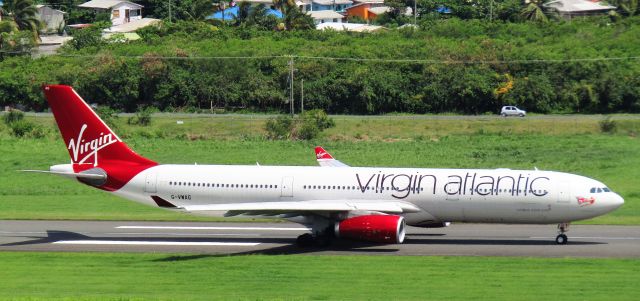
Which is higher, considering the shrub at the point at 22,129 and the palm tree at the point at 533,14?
the palm tree at the point at 533,14

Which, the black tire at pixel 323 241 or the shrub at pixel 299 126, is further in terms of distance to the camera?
the shrub at pixel 299 126

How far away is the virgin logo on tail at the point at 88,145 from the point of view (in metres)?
46.3

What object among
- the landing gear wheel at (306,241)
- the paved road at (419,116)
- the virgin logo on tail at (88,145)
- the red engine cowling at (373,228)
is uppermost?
the virgin logo on tail at (88,145)

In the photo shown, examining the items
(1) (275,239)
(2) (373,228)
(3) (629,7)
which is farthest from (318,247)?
(3) (629,7)

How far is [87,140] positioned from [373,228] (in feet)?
42.8

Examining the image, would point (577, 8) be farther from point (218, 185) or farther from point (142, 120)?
point (218, 185)

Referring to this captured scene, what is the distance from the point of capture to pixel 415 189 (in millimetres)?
43500

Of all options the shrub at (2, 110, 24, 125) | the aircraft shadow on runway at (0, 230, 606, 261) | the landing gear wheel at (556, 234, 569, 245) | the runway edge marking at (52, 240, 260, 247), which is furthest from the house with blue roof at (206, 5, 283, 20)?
the landing gear wheel at (556, 234, 569, 245)

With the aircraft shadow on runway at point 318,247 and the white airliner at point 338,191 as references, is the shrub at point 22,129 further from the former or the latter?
the white airliner at point 338,191

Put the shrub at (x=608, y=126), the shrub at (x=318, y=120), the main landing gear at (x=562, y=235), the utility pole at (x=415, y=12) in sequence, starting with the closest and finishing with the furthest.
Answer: the main landing gear at (x=562, y=235), the shrub at (x=608, y=126), the shrub at (x=318, y=120), the utility pole at (x=415, y=12)

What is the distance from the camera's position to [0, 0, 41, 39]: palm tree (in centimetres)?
13750

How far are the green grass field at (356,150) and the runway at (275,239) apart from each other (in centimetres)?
366

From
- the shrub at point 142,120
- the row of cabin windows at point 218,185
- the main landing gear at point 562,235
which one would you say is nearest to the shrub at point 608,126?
the shrub at point 142,120

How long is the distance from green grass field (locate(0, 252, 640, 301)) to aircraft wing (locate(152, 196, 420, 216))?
180 cm
